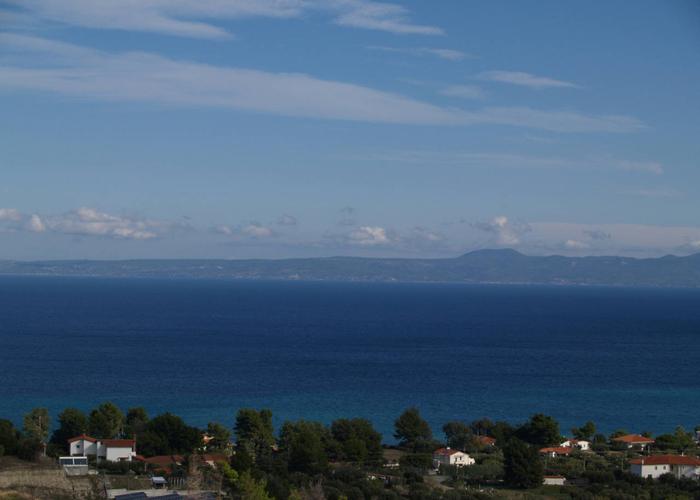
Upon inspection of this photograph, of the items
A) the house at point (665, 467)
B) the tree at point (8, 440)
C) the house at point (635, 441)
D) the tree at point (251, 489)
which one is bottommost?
the house at point (635, 441)

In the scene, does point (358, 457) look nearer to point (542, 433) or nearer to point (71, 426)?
point (542, 433)

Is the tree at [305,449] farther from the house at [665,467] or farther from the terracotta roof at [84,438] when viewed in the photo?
the house at [665,467]

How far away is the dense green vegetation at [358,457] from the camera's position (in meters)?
24.7

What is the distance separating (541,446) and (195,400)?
1991cm

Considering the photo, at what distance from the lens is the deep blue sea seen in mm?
46000

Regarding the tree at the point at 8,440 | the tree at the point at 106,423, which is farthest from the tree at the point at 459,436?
the tree at the point at 8,440

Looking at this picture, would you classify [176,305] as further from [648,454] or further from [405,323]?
[648,454]

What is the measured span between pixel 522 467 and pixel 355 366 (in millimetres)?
34574

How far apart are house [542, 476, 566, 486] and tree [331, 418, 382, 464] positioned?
5649 mm

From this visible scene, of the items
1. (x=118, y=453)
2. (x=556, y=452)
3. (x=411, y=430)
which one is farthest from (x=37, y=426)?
(x=556, y=452)

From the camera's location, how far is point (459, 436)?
34.6 m

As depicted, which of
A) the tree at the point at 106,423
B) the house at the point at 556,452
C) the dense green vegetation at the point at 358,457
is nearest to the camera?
the dense green vegetation at the point at 358,457

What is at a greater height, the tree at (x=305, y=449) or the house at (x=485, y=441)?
the tree at (x=305, y=449)

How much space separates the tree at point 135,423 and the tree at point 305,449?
5.24m
